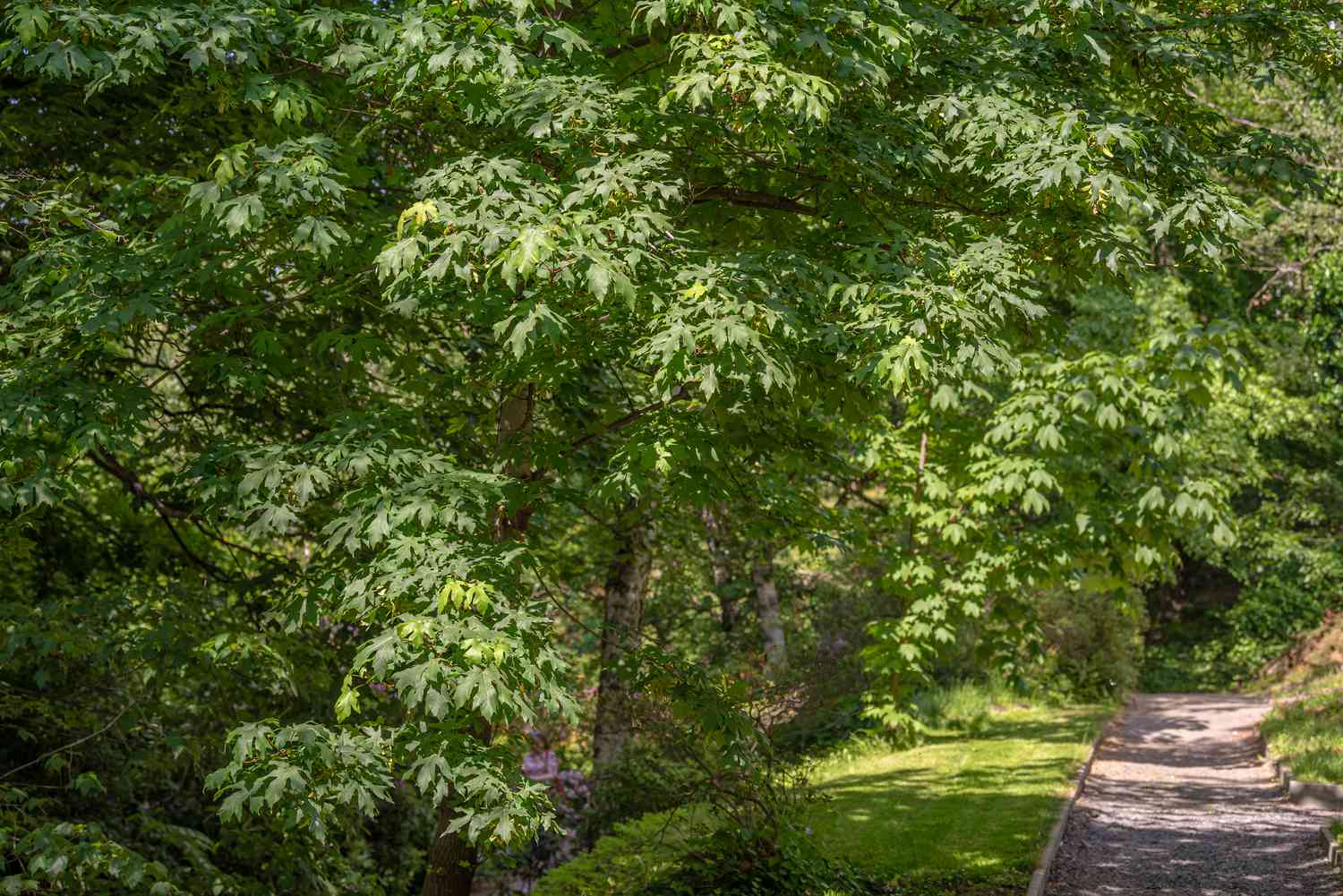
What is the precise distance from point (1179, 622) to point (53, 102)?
2956 centimetres

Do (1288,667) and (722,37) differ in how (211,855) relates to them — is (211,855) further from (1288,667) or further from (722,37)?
(1288,667)

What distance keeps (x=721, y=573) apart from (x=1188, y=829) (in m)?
8.46

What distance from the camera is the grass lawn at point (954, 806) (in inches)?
335

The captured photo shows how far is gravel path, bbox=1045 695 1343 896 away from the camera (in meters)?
8.34

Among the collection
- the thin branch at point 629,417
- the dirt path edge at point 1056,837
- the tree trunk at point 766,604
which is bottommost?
the dirt path edge at point 1056,837

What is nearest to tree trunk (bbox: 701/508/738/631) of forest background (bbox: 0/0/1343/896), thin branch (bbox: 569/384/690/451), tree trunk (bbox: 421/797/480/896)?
forest background (bbox: 0/0/1343/896)

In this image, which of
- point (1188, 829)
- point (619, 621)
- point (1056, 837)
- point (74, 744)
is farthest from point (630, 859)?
point (1188, 829)

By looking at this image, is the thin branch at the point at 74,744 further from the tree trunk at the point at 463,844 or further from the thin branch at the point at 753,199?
the thin branch at the point at 753,199

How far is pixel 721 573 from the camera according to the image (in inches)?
697

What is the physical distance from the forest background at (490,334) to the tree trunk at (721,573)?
4.09 meters

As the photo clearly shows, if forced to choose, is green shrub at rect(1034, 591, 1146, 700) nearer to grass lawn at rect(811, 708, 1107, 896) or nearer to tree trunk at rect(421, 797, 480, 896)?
grass lawn at rect(811, 708, 1107, 896)

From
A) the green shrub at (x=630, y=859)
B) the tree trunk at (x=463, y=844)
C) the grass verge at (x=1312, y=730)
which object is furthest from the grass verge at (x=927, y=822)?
the grass verge at (x=1312, y=730)

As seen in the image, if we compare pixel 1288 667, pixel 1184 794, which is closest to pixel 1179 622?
pixel 1288 667

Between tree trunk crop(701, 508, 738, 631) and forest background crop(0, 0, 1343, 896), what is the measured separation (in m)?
4.09
